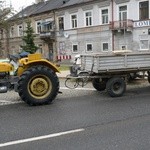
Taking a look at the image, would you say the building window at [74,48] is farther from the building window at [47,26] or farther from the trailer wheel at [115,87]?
the trailer wheel at [115,87]

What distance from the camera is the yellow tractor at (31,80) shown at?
10.1 metres

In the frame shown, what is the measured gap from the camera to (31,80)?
10211 millimetres

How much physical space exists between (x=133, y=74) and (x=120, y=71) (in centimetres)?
131

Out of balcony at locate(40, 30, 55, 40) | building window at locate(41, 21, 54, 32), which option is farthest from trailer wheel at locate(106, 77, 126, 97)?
building window at locate(41, 21, 54, 32)

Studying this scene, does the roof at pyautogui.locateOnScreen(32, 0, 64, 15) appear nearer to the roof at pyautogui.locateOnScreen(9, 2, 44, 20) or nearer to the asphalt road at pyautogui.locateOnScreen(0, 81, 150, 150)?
the roof at pyautogui.locateOnScreen(9, 2, 44, 20)

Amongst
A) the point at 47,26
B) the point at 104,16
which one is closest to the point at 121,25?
the point at 104,16

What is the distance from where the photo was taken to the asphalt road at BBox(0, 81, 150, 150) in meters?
6.37

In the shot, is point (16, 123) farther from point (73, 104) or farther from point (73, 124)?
point (73, 104)

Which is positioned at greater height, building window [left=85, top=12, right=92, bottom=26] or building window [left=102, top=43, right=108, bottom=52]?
building window [left=85, top=12, right=92, bottom=26]

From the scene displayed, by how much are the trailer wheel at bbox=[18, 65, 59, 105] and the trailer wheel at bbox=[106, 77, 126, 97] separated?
195 centimetres

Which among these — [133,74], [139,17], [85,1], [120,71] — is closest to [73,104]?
[120,71]

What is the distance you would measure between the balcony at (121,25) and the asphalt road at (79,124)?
81.0 feet

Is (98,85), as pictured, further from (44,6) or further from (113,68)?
(44,6)

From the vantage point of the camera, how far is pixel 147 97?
11352 millimetres
